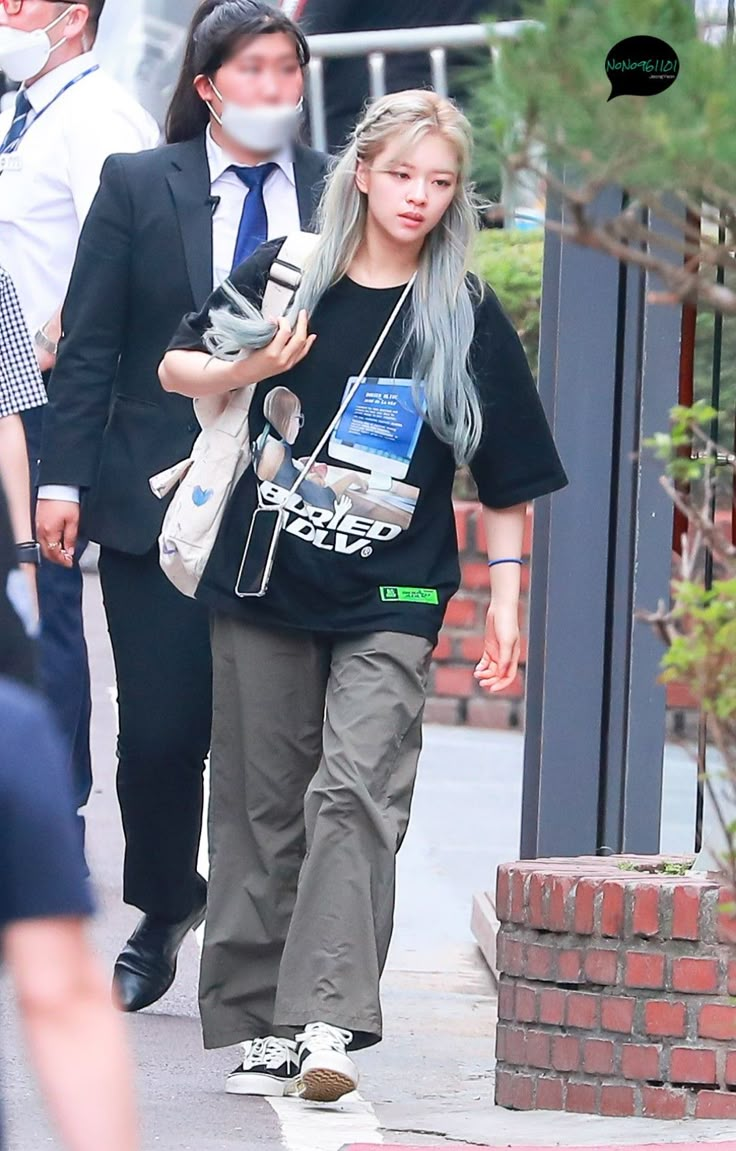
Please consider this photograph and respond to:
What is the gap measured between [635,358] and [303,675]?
41.2 inches

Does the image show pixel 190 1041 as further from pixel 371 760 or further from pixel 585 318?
pixel 585 318

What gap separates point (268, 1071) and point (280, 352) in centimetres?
123

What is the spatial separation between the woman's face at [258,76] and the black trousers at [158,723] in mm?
894

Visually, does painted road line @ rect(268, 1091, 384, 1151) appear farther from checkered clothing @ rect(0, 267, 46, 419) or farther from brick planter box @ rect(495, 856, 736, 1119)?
checkered clothing @ rect(0, 267, 46, 419)

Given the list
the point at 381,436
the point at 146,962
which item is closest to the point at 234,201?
the point at 381,436

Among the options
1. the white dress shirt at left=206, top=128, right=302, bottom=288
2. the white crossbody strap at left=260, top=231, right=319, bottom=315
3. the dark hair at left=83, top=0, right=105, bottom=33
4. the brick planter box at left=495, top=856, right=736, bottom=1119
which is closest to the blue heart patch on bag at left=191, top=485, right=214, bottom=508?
the white crossbody strap at left=260, top=231, right=319, bottom=315

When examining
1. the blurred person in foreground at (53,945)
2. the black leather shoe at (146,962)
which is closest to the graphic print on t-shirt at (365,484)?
the black leather shoe at (146,962)

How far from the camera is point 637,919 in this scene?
407 centimetres

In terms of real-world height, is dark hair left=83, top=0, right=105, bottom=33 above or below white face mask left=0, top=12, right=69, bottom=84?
above

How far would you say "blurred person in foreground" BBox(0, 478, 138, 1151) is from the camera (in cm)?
175

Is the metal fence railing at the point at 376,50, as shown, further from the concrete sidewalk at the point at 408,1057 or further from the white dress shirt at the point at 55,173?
the white dress shirt at the point at 55,173

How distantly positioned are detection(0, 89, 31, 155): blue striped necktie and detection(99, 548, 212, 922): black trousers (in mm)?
1223

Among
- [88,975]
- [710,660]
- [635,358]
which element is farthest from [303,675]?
[88,975]

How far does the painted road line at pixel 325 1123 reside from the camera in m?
3.97
